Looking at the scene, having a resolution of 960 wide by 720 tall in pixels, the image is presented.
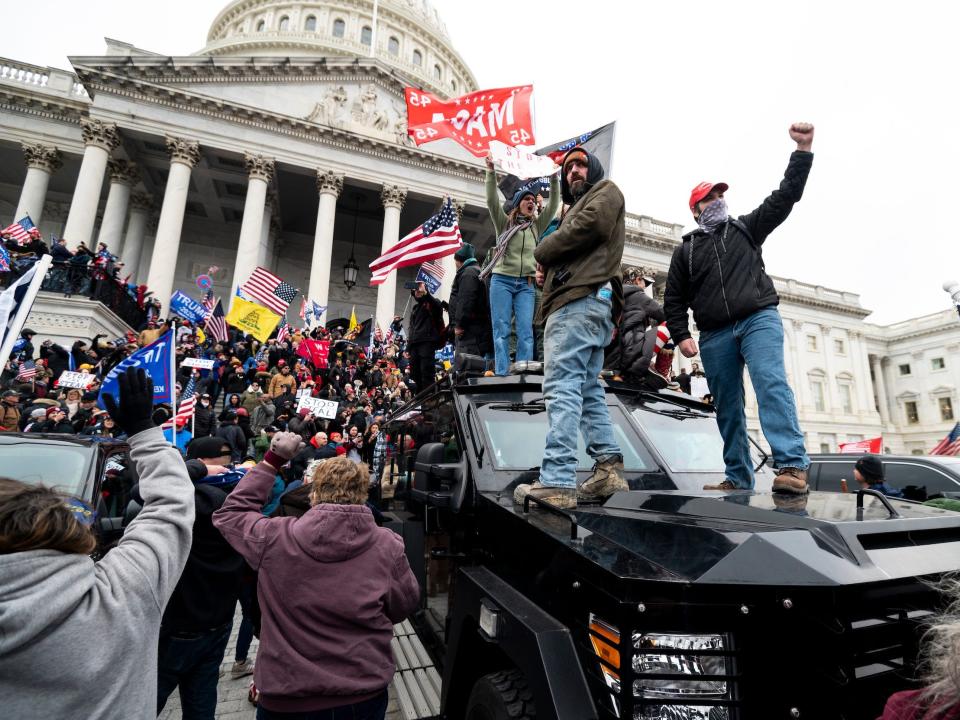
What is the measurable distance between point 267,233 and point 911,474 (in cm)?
2845

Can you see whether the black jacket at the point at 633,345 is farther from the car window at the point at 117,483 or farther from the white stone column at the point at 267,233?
the white stone column at the point at 267,233

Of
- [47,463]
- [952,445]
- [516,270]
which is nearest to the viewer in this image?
[47,463]

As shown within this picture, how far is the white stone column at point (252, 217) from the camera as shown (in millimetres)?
23720

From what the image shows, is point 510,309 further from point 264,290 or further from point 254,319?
point 264,290

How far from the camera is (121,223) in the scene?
24.8m

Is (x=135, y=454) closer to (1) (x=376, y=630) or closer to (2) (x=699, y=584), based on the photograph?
(1) (x=376, y=630)

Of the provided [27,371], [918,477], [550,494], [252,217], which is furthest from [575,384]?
[252,217]

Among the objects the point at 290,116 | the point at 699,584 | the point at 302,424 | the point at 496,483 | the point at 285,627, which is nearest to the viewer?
the point at 699,584

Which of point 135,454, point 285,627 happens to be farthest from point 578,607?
point 135,454

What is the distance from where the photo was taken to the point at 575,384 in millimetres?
2822

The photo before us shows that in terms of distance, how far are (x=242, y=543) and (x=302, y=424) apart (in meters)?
8.67

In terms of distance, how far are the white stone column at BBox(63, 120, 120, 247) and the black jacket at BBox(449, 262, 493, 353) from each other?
22.2m

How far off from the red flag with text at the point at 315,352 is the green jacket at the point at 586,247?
1386 centimetres

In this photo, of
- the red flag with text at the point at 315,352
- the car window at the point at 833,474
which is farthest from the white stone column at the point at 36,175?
the car window at the point at 833,474
